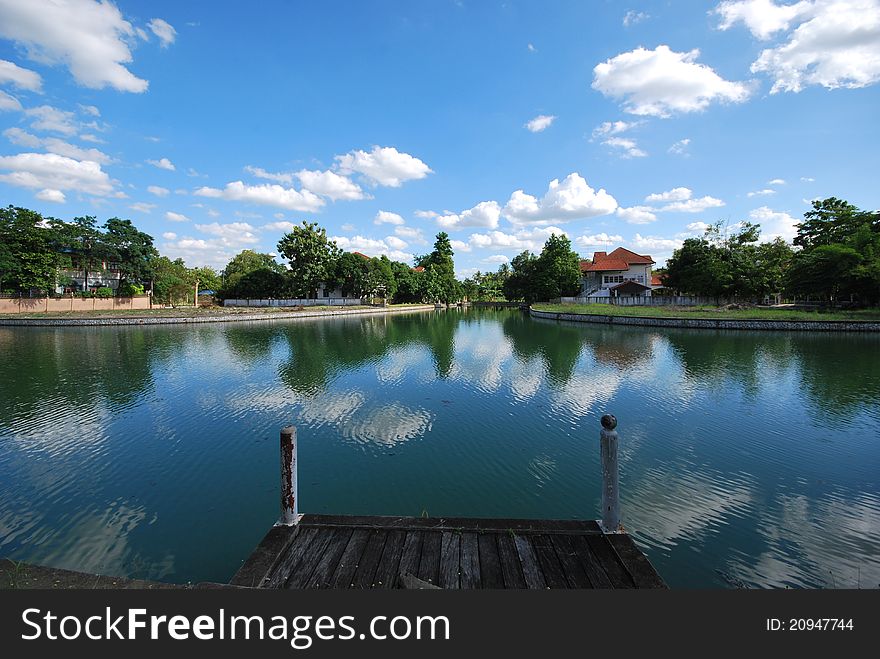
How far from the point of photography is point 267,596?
2.98 m

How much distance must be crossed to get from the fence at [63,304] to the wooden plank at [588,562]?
57224 mm

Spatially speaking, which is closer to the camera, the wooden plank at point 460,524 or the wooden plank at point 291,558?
the wooden plank at point 291,558

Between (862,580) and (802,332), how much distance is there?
32.6m

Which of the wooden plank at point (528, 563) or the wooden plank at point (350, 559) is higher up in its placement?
the wooden plank at point (350, 559)

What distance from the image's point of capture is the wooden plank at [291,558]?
3467mm

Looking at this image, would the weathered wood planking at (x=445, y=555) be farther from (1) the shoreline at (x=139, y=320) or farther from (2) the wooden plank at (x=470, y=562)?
(1) the shoreline at (x=139, y=320)

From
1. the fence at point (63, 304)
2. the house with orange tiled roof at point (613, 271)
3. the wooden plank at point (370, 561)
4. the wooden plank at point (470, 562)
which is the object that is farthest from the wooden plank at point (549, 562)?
the house with orange tiled roof at point (613, 271)

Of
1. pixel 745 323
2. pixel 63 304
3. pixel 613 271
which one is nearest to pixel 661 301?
pixel 613 271

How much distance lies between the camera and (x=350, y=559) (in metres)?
3.73

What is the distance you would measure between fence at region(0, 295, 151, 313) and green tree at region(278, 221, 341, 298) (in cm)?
1905

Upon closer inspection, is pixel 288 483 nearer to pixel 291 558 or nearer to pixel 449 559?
pixel 291 558

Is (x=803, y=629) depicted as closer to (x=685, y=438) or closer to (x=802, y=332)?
(x=685, y=438)

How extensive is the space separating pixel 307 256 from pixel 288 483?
180 ft

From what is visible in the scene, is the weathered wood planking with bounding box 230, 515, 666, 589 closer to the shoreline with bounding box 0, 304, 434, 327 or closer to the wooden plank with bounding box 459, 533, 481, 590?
the wooden plank with bounding box 459, 533, 481, 590
